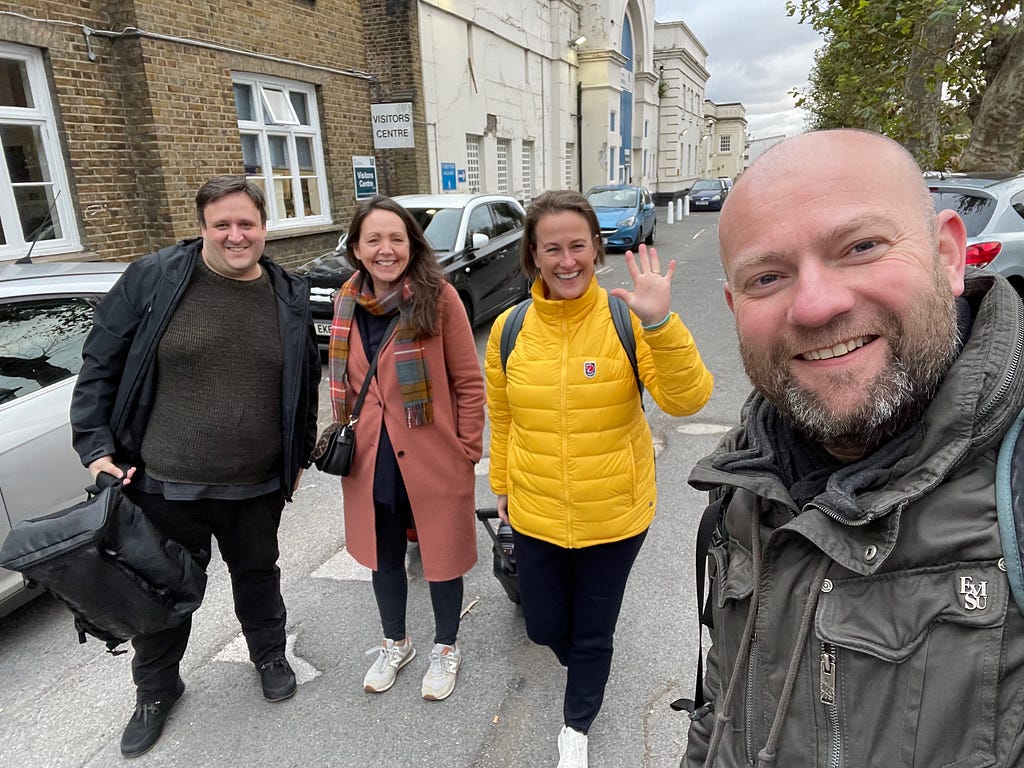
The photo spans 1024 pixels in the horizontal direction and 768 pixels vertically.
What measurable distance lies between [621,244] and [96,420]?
1449 centimetres

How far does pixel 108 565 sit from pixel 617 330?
1.82 m

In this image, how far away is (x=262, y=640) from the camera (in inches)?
104

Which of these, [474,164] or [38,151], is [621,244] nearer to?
[474,164]

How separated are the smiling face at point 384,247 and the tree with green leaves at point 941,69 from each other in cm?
825

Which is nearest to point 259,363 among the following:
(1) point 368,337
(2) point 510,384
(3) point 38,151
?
(1) point 368,337

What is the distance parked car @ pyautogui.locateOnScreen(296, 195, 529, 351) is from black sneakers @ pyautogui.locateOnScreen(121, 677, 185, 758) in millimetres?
4728

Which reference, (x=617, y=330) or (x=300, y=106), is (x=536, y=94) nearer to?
(x=300, y=106)

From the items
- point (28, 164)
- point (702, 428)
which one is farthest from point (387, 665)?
point (28, 164)

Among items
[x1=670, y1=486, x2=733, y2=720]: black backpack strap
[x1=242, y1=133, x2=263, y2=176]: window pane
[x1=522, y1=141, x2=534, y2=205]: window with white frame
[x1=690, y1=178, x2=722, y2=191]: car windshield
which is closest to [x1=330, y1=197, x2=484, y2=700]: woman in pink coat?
[x1=670, y1=486, x2=733, y2=720]: black backpack strap

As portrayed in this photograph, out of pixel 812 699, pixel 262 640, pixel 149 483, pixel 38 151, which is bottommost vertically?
pixel 262 640

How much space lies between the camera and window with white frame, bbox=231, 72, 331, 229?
32.4 ft

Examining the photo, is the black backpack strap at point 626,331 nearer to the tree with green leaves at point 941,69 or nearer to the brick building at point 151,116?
the brick building at point 151,116

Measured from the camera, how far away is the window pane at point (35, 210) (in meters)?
7.11

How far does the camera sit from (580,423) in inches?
79.7
